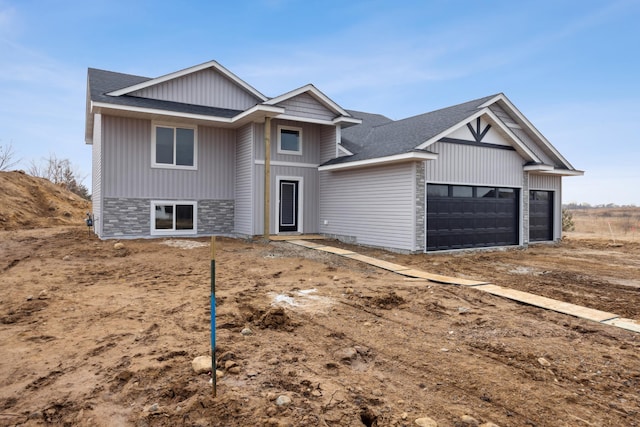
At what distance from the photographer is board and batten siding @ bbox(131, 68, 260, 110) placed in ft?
43.5

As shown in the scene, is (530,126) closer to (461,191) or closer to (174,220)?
(461,191)

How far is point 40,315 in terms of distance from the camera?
495 centimetres

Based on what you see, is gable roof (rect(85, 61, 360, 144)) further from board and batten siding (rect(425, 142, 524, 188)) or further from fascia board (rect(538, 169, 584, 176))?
fascia board (rect(538, 169, 584, 176))

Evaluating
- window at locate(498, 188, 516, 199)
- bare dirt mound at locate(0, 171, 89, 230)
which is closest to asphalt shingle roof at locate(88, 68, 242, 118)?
bare dirt mound at locate(0, 171, 89, 230)

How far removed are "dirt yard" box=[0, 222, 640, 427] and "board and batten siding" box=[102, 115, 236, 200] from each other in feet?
17.4

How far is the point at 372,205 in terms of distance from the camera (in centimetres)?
1237

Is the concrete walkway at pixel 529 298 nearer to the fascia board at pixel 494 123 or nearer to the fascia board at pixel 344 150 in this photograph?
the fascia board at pixel 494 123

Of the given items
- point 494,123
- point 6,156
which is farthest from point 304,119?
point 6,156

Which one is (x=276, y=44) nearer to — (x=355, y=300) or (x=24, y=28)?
(x=24, y=28)

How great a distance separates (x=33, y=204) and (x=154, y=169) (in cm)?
1453

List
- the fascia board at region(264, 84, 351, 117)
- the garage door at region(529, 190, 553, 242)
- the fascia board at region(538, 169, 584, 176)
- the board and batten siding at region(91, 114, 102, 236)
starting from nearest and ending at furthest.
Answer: the board and batten siding at region(91, 114, 102, 236)
the fascia board at region(264, 84, 351, 117)
the fascia board at region(538, 169, 584, 176)
the garage door at region(529, 190, 553, 242)

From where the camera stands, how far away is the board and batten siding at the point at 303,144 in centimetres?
1332

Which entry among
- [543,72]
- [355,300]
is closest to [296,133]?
[355,300]

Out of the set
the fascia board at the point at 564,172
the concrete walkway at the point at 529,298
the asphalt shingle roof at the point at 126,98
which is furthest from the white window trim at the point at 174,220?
the fascia board at the point at 564,172
